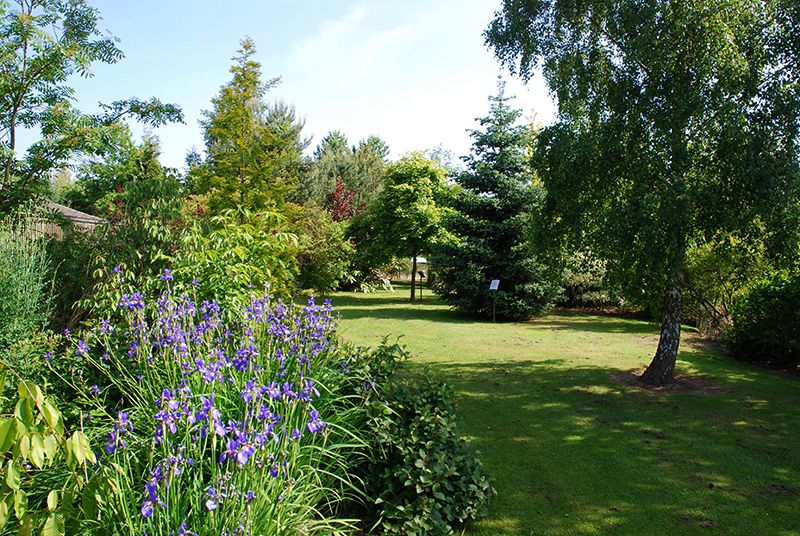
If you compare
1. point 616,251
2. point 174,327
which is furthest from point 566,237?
point 174,327

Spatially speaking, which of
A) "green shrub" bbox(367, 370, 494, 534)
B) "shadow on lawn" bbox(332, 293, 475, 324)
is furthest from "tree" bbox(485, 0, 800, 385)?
"shadow on lawn" bbox(332, 293, 475, 324)

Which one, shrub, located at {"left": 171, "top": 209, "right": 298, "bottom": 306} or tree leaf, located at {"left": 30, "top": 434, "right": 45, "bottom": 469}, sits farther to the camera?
shrub, located at {"left": 171, "top": 209, "right": 298, "bottom": 306}

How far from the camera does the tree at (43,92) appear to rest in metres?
5.97

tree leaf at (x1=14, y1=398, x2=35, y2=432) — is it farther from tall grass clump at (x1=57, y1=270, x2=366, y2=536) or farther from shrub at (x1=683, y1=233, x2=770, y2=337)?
shrub at (x1=683, y1=233, x2=770, y2=337)

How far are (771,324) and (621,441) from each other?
18.6 ft

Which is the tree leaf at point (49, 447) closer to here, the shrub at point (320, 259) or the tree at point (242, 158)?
the tree at point (242, 158)

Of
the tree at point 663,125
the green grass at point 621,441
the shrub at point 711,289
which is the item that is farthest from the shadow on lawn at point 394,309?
the tree at point 663,125

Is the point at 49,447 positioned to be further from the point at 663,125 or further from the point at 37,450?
the point at 663,125

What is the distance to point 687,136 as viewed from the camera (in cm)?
653

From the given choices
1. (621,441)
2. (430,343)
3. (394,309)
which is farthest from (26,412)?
(394,309)

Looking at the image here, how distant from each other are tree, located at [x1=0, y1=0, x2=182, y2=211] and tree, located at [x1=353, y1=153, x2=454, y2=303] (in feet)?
43.8

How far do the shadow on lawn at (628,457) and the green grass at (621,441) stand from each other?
0.01m

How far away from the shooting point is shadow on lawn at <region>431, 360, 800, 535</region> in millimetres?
3740

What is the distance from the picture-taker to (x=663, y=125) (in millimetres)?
6406
